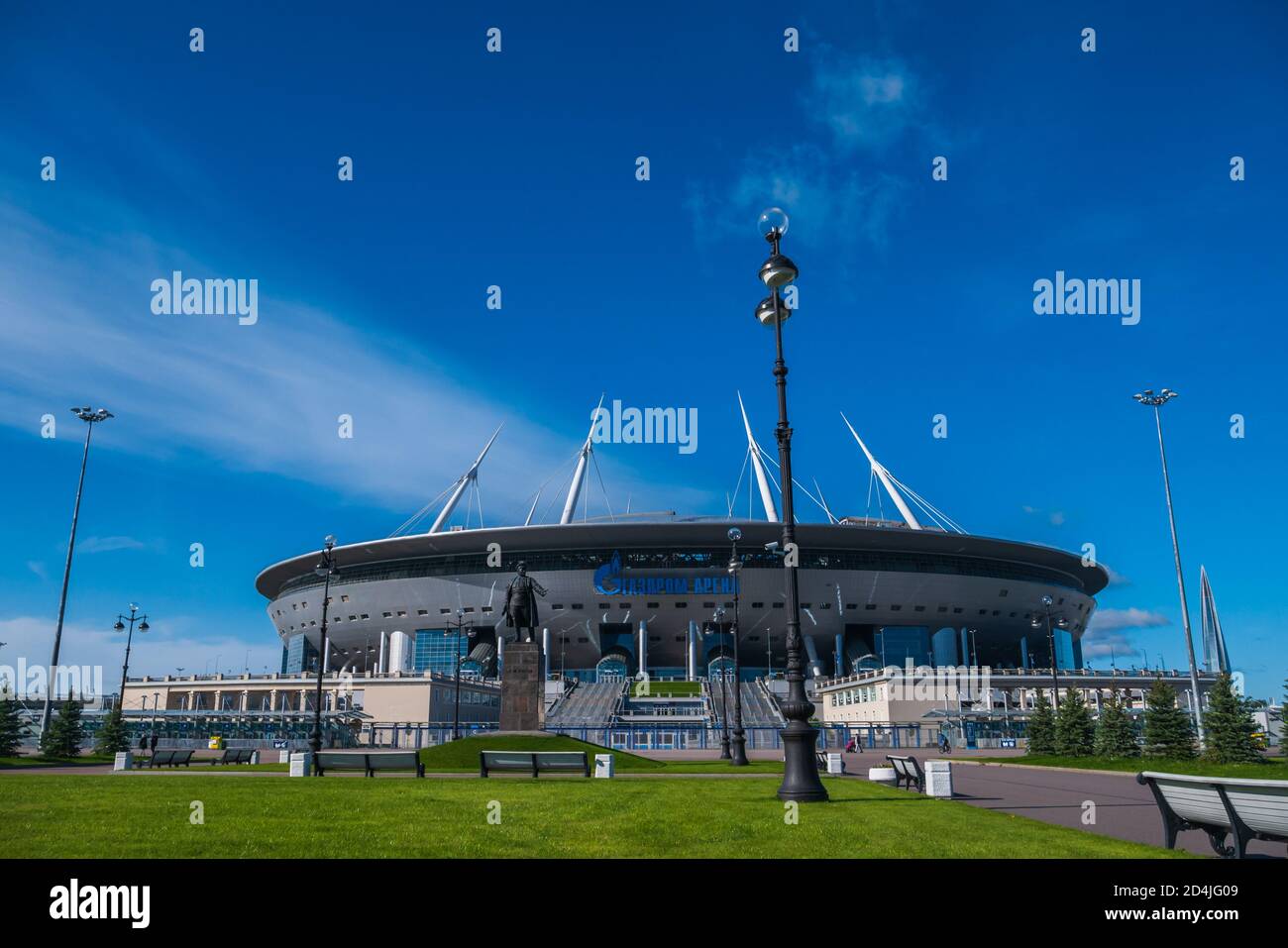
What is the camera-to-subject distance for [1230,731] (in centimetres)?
3008

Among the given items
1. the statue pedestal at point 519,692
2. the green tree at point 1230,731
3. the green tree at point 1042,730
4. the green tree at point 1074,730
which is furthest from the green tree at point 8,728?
the green tree at point 1230,731

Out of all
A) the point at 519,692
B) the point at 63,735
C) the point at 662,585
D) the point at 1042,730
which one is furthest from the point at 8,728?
the point at 662,585

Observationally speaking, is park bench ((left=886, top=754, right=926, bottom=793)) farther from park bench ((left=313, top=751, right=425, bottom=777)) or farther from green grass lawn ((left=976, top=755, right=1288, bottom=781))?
park bench ((left=313, top=751, right=425, bottom=777))

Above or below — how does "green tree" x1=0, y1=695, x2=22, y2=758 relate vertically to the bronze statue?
below

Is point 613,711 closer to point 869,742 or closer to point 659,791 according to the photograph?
point 869,742

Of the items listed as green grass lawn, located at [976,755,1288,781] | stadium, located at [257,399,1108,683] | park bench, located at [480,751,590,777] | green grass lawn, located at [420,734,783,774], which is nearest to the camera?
park bench, located at [480,751,590,777]

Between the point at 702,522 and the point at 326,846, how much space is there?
3731 inches

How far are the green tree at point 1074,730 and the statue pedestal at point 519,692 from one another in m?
22.0

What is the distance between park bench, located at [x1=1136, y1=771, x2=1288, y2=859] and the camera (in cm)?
762

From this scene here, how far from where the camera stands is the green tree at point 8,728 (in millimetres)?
38062

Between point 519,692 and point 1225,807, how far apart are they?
2810 cm

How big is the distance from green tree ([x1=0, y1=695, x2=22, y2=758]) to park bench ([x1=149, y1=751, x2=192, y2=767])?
10124mm

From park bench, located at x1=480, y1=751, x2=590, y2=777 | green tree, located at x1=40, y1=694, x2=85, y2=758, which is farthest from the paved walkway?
green tree, located at x1=40, y1=694, x2=85, y2=758

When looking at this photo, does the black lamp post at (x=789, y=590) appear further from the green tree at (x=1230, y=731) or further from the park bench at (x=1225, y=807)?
the green tree at (x=1230, y=731)
